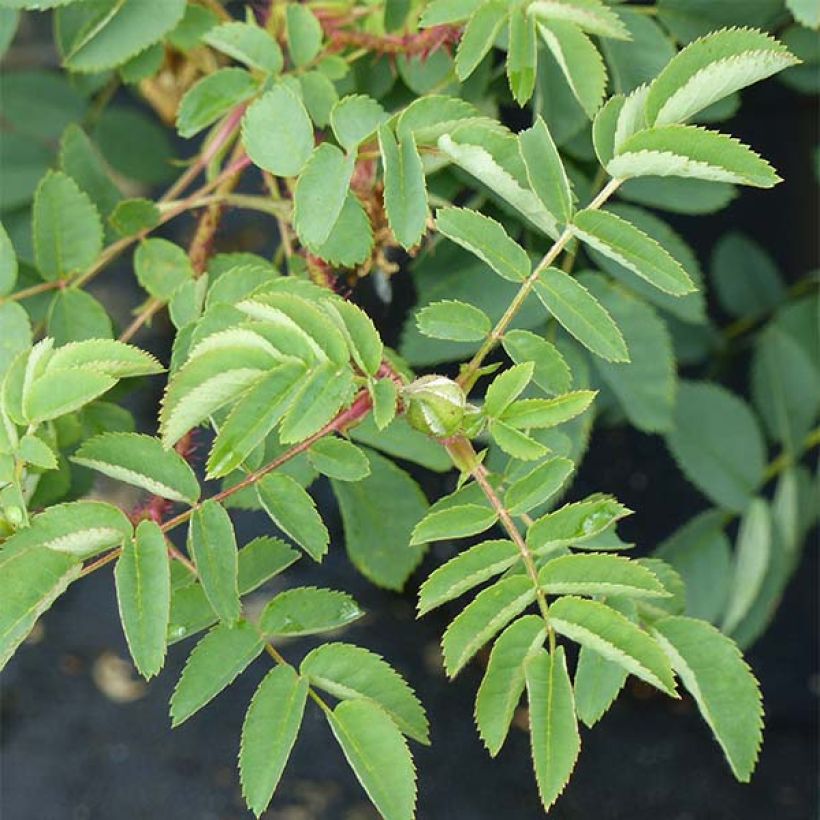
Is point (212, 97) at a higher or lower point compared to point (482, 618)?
higher

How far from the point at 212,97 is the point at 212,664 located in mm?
374

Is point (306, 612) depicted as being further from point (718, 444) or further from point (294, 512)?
point (718, 444)

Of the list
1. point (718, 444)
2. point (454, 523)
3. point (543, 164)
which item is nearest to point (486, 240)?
point (543, 164)

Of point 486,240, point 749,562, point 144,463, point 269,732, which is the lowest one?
point 749,562

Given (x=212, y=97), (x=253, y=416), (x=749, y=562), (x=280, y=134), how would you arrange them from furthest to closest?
(x=749, y=562)
(x=212, y=97)
(x=280, y=134)
(x=253, y=416)

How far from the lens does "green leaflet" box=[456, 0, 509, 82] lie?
0.71m

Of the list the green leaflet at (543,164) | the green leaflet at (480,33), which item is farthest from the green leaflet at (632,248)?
the green leaflet at (480,33)

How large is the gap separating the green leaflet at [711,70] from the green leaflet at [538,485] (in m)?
0.19

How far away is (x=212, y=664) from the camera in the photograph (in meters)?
0.66

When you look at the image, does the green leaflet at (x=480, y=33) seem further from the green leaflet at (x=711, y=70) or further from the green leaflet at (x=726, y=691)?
the green leaflet at (x=726, y=691)

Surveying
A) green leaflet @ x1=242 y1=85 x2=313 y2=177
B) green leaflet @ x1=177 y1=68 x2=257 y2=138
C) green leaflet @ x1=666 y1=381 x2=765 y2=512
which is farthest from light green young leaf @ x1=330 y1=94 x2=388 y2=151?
green leaflet @ x1=666 y1=381 x2=765 y2=512

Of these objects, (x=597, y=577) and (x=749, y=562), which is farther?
(x=749, y=562)

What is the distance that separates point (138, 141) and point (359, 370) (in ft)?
2.00

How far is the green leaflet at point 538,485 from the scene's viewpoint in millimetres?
655
